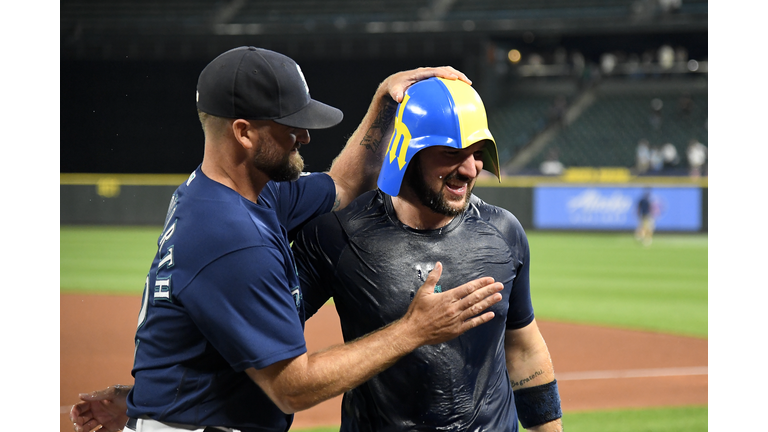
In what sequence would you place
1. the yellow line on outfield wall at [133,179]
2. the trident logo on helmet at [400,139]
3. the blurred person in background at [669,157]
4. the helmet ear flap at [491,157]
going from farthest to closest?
the blurred person in background at [669,157], the yellow line on outfield wall at [133,179], the helmet ear flap at [491,157], the trident logo on helmet at [400,139]

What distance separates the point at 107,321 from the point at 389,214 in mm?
8480

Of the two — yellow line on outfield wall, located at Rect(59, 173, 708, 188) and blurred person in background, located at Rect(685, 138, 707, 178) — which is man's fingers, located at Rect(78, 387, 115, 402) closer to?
yellow line on outfield wall, located at Rect(59, 173, 708, 188)

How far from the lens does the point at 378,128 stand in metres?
2.73

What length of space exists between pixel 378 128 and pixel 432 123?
1.80 feet

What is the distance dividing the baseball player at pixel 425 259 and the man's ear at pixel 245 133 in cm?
39

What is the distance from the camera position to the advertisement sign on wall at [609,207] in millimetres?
19656

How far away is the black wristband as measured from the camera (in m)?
2.57

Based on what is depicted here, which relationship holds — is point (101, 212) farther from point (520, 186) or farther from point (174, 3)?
point (520, 186)

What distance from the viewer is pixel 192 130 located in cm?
1922

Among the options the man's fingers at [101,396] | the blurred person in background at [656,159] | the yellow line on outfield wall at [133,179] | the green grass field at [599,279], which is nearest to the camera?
the man's fingers at [101,396]

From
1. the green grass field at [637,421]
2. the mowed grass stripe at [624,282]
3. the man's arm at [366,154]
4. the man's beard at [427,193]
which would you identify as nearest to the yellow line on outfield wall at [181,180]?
the mowed grass stripe at [624,282]

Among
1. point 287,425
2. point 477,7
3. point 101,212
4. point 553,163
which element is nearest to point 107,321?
point 287,425

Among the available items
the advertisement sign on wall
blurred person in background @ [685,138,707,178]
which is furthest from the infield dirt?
blurred person in background @ [685,138,707,178]

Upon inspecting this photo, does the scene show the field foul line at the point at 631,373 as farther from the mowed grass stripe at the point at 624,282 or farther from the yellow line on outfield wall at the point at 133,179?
the yellow line on outfield wall at the point at 133,179
